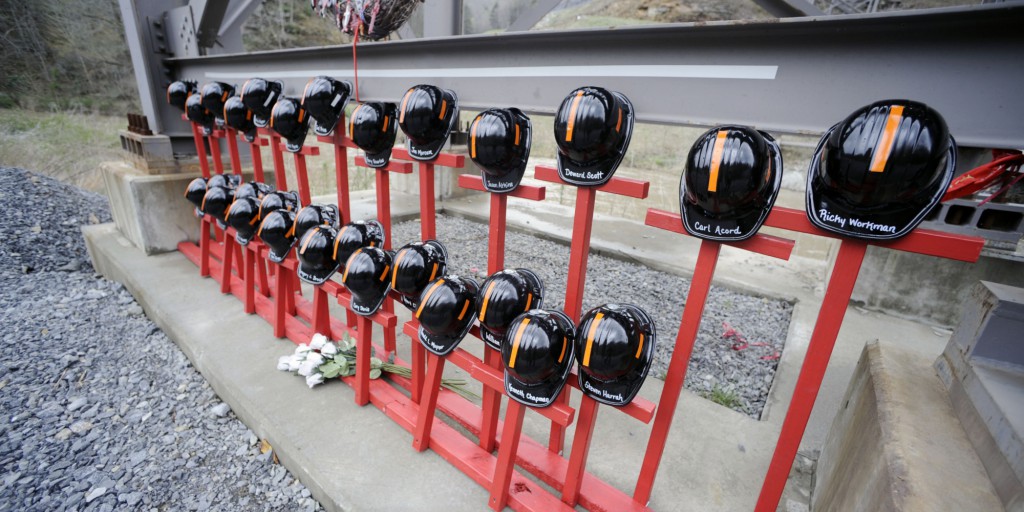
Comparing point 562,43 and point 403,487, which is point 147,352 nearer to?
point 403,487

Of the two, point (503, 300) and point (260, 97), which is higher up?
point (260, 97)

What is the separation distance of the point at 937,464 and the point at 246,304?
3.75 m

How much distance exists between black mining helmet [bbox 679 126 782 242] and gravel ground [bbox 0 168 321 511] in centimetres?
204

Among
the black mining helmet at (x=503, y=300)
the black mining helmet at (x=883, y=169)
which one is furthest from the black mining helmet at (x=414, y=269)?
the black mining helmet at (x=883, y=169)

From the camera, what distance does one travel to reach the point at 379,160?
7.24 ft

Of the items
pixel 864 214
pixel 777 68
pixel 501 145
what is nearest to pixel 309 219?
pixel 501 145

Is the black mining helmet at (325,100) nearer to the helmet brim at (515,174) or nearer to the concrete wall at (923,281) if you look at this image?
the helmet brim at (515,174)

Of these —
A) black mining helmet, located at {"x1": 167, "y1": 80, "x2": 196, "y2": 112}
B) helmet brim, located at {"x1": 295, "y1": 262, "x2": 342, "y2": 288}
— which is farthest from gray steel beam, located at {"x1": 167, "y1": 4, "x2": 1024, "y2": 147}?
black mining helmet, located at {"x1": 167, "y1": 80, "x2": 196, "y2": 112}

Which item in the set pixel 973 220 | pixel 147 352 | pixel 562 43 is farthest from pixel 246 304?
pixel 973 220

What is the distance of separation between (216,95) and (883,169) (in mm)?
3704

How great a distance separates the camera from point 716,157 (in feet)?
3.76

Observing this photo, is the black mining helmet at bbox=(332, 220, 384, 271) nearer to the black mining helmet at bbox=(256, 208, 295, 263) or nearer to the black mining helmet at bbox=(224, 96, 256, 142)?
the black mining helmet at bbox=(256, 208, 295, 263)

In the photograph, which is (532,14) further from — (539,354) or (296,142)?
(539,354)

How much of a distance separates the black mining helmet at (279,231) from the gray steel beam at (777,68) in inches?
51.1
